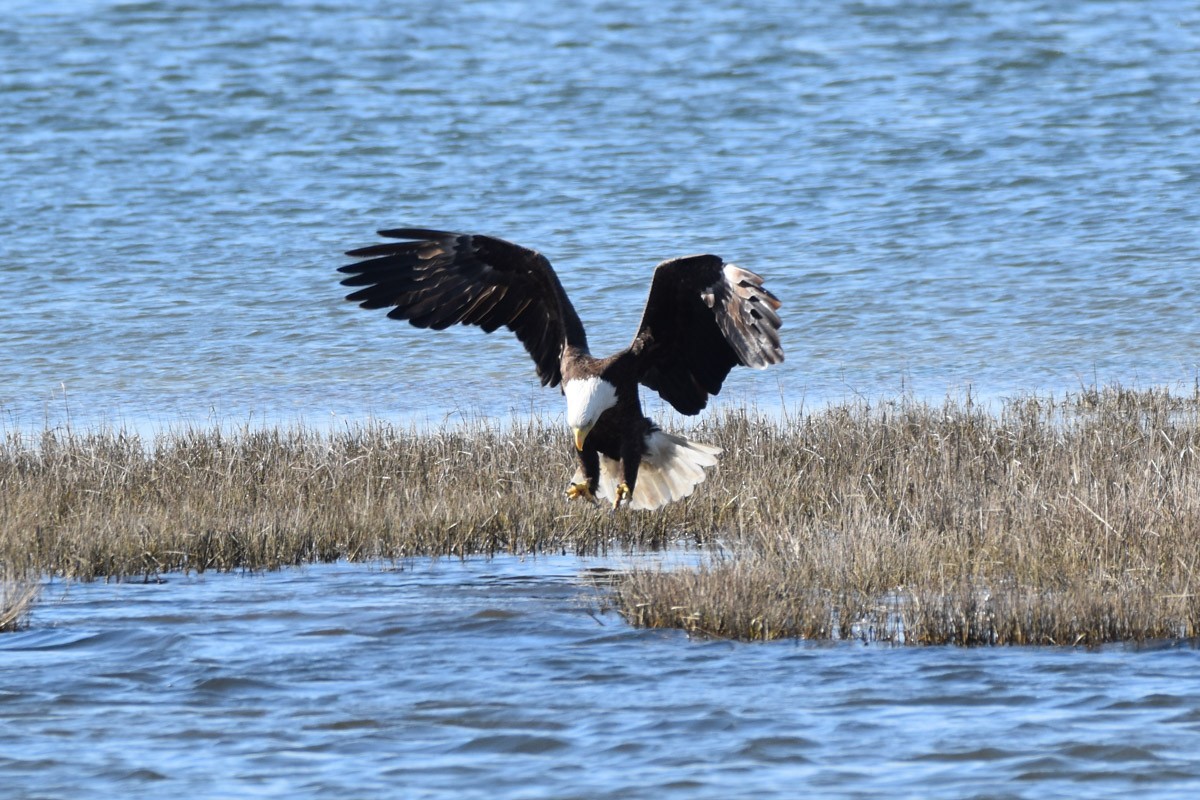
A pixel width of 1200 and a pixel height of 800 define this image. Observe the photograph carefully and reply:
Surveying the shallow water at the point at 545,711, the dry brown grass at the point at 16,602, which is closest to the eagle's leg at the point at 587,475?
the shallow water at the point at 545,711

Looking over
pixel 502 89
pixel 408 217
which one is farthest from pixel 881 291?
pixel 502 89

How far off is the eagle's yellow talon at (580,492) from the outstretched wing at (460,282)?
0.62 meters

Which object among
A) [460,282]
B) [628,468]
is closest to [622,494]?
[628,468]

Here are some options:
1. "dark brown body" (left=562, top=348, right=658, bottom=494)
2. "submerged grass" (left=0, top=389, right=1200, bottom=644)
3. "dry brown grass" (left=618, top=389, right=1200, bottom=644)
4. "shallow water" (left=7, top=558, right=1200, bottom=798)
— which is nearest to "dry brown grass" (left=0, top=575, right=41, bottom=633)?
"shallow water" (left=7, top=558, right=1200, bottom=798)

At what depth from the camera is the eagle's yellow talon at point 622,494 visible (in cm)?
896

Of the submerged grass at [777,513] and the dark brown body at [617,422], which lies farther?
the dark brown body at [617,422]

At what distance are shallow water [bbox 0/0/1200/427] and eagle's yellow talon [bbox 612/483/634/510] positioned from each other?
14.1 feet

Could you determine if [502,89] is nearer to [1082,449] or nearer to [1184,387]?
[1184,387]

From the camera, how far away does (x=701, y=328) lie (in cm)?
884

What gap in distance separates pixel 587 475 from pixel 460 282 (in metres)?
1.20

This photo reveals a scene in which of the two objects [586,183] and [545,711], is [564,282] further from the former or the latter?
[545,711]

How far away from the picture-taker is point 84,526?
8469 millimetres

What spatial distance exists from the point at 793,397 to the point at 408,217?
1249 cm

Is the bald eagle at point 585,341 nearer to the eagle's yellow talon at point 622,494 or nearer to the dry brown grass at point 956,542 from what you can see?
the eagle's yellow talon at point 622,494
